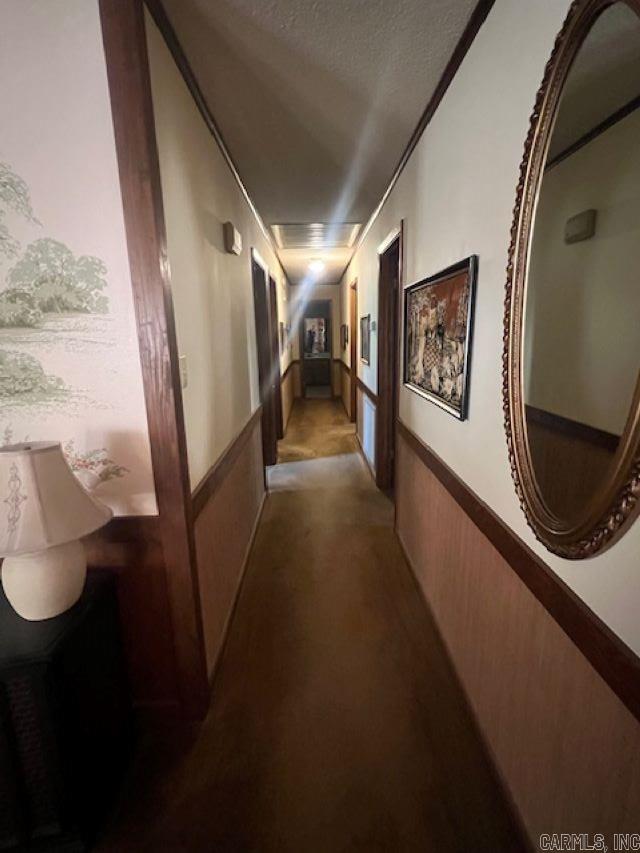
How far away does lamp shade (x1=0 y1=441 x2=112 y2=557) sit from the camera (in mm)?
970

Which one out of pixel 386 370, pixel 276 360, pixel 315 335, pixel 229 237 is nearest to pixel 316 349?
pixel 315 335

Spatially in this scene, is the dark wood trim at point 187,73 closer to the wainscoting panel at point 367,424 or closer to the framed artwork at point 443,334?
the framed artwork at point 443,334

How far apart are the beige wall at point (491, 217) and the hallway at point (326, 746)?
87 cm

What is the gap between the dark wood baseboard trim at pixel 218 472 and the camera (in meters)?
1.45

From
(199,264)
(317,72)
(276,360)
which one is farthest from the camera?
(276,360)

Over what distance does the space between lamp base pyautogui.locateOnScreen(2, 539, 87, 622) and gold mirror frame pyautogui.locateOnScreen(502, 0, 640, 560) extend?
1.25 m

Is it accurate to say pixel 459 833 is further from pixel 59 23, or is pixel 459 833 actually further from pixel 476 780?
pixel 59 23

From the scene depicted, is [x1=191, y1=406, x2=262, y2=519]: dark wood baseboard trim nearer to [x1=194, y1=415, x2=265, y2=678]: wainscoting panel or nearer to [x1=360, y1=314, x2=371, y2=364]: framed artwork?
[x1=194, y1=415, x2=265, y2=678]: wainscoting panel

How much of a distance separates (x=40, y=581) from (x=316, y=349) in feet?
26.3

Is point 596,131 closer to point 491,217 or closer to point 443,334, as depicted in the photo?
point 491,217

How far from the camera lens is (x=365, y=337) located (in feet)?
13.2

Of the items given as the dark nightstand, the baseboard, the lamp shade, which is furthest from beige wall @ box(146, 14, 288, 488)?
the baseboard

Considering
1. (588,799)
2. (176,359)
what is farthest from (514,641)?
(176,359)

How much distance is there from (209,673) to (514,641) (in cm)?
117
